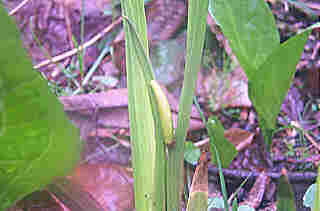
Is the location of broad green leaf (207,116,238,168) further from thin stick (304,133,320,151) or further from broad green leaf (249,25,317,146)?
thin stick (304,133,320,151)

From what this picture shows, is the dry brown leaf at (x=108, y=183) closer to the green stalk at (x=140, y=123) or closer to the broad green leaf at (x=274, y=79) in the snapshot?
the green stalk at (x=140, y=123)

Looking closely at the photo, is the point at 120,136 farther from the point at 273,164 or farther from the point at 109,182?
the point at 273,164

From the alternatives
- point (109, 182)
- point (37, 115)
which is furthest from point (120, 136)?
point (37, 115)

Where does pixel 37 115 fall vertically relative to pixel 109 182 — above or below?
above

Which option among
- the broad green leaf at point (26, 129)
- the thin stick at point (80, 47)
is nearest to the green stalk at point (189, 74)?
the broad green leaf at point (26, 129)

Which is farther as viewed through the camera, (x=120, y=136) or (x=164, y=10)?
(x=164, y=10)

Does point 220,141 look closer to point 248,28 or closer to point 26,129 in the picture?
point 248,28

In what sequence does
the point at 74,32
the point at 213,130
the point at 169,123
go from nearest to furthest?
the point at 169,123, the point at 213,130, the point at 74,32
